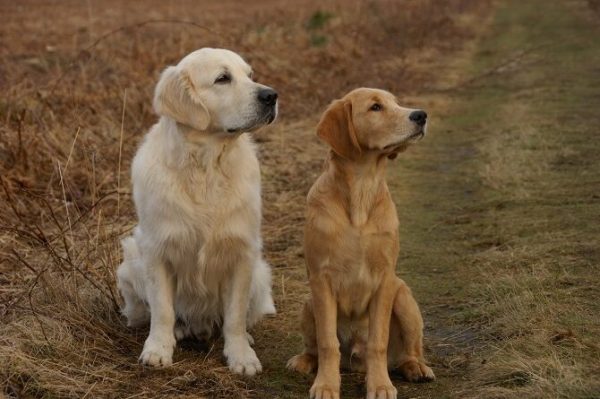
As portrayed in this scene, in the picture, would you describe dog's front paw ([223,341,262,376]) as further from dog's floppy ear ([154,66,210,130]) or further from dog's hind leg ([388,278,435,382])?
dog's floppy ear ([154,66,210,130])

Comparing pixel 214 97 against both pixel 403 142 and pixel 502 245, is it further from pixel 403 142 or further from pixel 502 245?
pixel 502 245

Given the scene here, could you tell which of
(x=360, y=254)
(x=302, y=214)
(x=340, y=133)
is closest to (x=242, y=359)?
(x=360, y=254)

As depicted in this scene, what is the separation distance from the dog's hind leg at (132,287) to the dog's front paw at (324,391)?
1.27 m

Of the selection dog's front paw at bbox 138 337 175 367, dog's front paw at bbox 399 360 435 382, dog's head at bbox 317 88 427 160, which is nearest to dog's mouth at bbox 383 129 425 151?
dog's head at bbox 317 88 427 160

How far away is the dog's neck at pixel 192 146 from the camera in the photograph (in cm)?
439

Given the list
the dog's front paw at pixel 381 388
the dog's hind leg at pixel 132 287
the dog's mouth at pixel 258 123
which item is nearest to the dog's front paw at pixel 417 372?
the dog's front paw at pixel 381 388

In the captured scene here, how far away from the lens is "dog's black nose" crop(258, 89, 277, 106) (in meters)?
4.37

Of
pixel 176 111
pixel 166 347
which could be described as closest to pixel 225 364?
pixel 166 347

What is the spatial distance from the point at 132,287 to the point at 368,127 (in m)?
1.67

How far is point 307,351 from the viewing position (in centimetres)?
432

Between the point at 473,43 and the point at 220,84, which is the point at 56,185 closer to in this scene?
the point at 220,84

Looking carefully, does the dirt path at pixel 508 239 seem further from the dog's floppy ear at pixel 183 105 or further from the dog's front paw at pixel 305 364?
the dog's floppy ear at pixel 183 105

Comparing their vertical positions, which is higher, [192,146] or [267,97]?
[267,97]

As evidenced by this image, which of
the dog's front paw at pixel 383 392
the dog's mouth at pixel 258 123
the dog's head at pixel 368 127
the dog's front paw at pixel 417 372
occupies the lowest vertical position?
the dog's front paw at pixel 417 372
